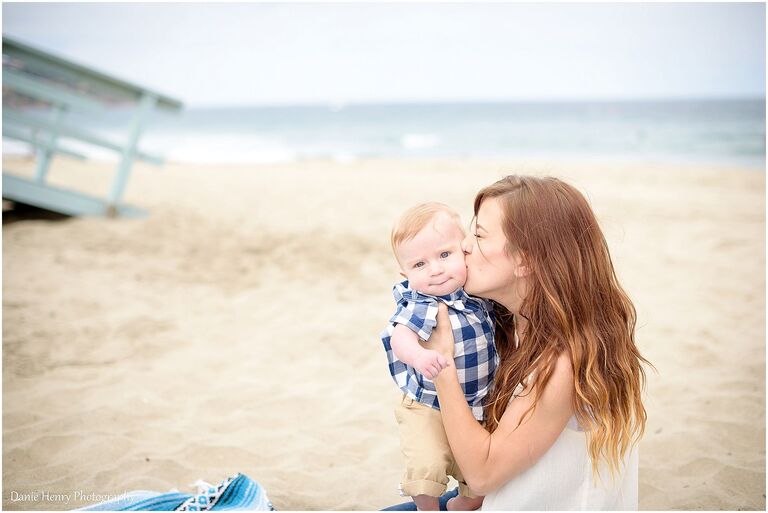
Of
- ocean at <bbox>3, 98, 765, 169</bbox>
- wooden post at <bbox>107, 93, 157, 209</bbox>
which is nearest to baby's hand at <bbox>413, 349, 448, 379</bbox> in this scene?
wooden post at <bbox>107, 93, 157, 209</bbox>

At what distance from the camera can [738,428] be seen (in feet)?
10.9

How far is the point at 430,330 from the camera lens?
67.5 inches

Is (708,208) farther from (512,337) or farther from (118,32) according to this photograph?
(118,32)

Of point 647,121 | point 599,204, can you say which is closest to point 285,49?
point 647,121

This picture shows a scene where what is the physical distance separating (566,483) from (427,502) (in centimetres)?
51

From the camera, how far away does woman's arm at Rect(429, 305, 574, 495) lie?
1518 mm

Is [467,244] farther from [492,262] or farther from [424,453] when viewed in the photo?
[424,453]

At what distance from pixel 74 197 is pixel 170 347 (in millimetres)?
4753

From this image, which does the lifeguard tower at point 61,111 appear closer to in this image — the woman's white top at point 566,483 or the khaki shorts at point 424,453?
the khaki shorts at point 424,453

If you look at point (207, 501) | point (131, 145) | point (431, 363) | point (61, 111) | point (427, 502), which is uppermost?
point (61, 111)

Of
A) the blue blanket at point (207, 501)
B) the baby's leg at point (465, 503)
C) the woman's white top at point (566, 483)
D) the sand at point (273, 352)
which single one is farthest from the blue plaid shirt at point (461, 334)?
the blue blanket at point (207, 501)

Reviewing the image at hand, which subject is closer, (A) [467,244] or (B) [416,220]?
(A) [467,244]

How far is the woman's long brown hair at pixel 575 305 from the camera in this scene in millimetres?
1558

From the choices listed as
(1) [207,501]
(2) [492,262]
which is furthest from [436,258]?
(1) [207,501]
